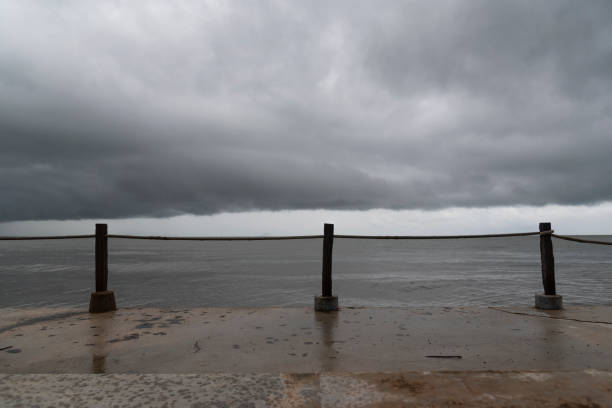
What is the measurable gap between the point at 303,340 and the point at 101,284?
320 centimetres

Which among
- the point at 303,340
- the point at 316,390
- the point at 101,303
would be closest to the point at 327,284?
the point at 303,340

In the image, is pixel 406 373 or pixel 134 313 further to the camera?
pixel 134 313

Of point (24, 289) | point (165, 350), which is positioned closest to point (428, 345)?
point (165, 350)

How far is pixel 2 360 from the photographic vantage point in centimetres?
285

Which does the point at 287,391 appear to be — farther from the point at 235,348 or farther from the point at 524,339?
the point at 524,339

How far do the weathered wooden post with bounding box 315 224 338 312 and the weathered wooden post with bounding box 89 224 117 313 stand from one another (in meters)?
2.80

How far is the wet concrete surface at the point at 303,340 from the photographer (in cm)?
267

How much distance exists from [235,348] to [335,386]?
1.27 metres

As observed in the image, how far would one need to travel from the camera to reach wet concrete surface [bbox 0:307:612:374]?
267 centimetres

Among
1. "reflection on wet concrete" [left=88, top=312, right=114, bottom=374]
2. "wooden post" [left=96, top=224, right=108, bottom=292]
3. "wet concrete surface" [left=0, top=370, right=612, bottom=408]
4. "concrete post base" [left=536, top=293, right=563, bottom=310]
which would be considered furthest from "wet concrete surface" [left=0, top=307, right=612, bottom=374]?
"wooden post" [left=96, top=224, right=108, bottom=292]

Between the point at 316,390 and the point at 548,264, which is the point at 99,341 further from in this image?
the point at 548,264

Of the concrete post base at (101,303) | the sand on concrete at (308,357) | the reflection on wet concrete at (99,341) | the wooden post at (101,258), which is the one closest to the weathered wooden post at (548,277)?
the sand on concrete at (308,357)

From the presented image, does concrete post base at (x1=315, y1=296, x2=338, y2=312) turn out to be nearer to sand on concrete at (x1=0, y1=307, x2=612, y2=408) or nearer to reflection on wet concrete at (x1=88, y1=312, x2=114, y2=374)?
sand on concrete at (x1=0, y1=307, x2=612, y2=408)

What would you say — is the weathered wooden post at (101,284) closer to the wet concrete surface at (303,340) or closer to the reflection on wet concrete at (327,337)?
the wet concrete surface at (303,340)
